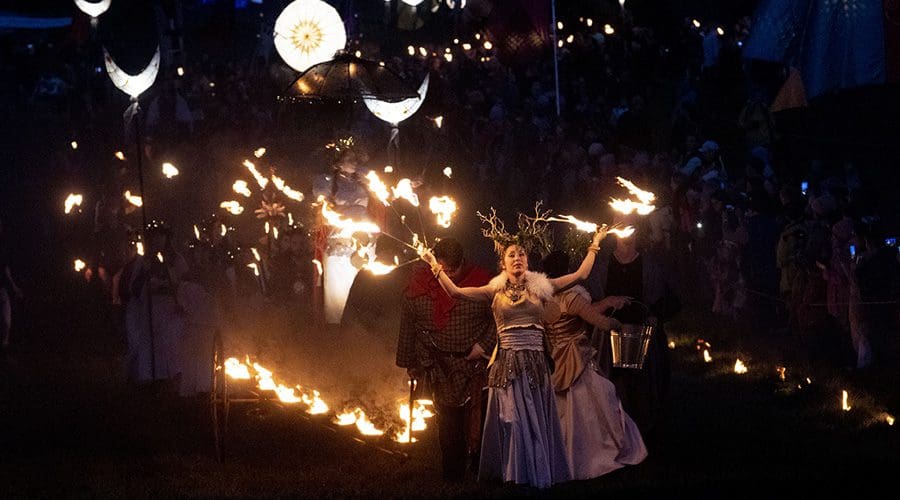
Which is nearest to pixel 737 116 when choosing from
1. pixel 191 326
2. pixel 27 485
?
pixel 191 326

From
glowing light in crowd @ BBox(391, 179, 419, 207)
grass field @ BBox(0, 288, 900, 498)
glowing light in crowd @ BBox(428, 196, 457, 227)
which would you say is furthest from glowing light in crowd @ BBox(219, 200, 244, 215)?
glowing light in crowd @ BBox(428, 196, 457, 227)

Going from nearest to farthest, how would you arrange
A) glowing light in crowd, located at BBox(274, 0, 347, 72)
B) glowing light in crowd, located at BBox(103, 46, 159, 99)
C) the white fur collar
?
the white fur collar
glowing light in crowd, located at BBox(103, 46, 159, 99)
glowing light in crowd, located at BBox(274, 0, 347, 72)

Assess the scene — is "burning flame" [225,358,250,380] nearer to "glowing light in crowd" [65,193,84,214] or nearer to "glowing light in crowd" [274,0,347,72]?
"glowing light in crowd" [274,0,347,72]

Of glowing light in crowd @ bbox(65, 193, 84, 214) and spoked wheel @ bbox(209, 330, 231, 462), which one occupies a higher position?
glowing light in crowd @ bbox(65, 193, 84, 214)

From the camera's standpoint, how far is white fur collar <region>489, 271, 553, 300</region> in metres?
11.0

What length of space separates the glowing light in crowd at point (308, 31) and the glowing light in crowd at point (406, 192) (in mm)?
2218

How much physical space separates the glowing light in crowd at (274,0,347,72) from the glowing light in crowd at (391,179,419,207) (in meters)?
2.22

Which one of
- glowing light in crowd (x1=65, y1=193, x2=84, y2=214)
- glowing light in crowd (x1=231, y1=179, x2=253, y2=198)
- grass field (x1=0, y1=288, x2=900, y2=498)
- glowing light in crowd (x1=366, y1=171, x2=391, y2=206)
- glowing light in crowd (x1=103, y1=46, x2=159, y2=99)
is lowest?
grass field (x1=0, y1=288, x2=900, y2=498)

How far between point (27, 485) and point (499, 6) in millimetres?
11333

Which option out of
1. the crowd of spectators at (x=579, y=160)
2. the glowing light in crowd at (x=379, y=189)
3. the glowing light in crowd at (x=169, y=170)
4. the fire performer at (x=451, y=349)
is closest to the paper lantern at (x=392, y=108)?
the crowd of spectators at (x=579, y=160)

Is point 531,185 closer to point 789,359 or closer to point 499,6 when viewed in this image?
point 499,6

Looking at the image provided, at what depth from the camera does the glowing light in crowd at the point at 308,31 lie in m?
18.1

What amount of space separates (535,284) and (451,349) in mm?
828

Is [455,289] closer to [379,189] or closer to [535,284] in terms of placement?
[535,284]
